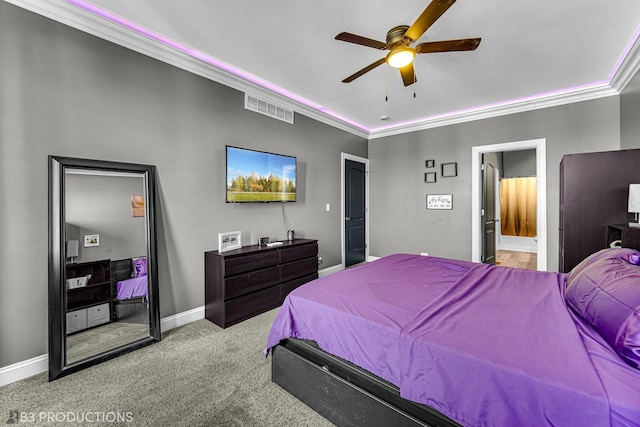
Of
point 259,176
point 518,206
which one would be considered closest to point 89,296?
point 259,176

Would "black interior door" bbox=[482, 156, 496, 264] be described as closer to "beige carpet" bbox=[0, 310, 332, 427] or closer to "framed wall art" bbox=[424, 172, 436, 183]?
"framed wall art" bbox=[424, 172, 436, 183]

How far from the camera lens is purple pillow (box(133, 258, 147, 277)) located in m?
2.46

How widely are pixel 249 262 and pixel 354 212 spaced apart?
2903 mm

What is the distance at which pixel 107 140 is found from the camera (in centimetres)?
237

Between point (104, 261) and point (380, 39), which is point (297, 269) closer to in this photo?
point (104, 261)

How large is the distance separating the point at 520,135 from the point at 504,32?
2.22 meters

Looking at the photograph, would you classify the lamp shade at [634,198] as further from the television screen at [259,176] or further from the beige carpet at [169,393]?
the television screen at [259,176]

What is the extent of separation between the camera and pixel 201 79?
9.83 ft

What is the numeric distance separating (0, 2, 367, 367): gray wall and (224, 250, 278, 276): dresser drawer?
45 centimetres

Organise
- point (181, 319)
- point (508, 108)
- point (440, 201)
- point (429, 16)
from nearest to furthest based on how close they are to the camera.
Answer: point (429, 16) → point (181, 319) → point (508, 108) → point (440, 201)

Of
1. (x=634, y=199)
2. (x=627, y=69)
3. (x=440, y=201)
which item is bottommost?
(x=634, y=199)

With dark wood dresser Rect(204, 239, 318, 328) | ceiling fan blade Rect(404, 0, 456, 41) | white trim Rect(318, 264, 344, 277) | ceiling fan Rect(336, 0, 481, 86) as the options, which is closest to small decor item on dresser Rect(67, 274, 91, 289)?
dark wood dresser Rect(204, 239, 318, 328)

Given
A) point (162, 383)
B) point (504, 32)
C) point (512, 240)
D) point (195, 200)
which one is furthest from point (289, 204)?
point (512, 240)

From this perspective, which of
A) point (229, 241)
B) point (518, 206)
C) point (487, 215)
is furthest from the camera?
point (518, 206)
